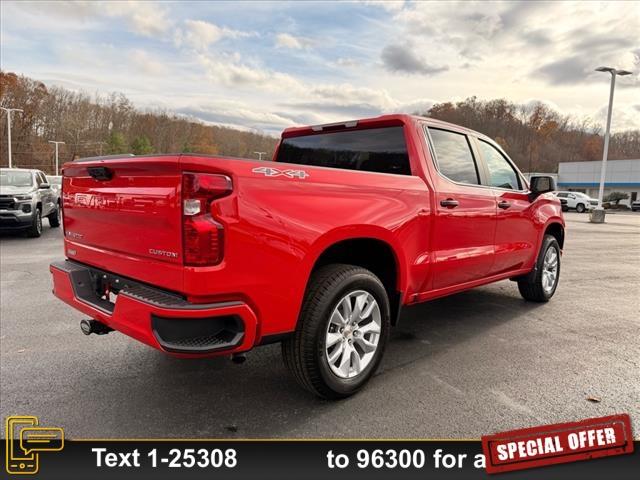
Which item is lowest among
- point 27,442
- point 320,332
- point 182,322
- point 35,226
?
point 27,442

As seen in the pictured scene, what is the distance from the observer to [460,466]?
251cm

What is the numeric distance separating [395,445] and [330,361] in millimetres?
626

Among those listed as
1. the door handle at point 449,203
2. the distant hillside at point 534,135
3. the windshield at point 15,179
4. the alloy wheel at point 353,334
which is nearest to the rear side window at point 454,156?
the door handle at point 449,203

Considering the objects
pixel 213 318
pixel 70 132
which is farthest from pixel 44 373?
pixel 70 132

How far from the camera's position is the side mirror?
16.4ft

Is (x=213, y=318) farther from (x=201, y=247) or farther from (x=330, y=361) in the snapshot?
(x=330, y=361)

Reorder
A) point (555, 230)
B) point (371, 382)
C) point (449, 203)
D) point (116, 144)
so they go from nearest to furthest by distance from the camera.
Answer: point (371, 382)
point (449, 203)
point (555, 230)
point (116, 144)

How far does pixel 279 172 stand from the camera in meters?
2.57

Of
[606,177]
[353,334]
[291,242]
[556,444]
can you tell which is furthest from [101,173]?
[606,177]

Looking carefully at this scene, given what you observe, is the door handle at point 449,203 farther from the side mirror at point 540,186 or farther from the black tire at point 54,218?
the black tire at point 54,218

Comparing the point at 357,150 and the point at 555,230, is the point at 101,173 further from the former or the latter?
the point at 555,230

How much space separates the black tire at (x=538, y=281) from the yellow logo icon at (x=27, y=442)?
491 centimetres

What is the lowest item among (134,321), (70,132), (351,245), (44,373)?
(44,373)

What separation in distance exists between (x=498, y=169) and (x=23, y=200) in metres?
11.0
